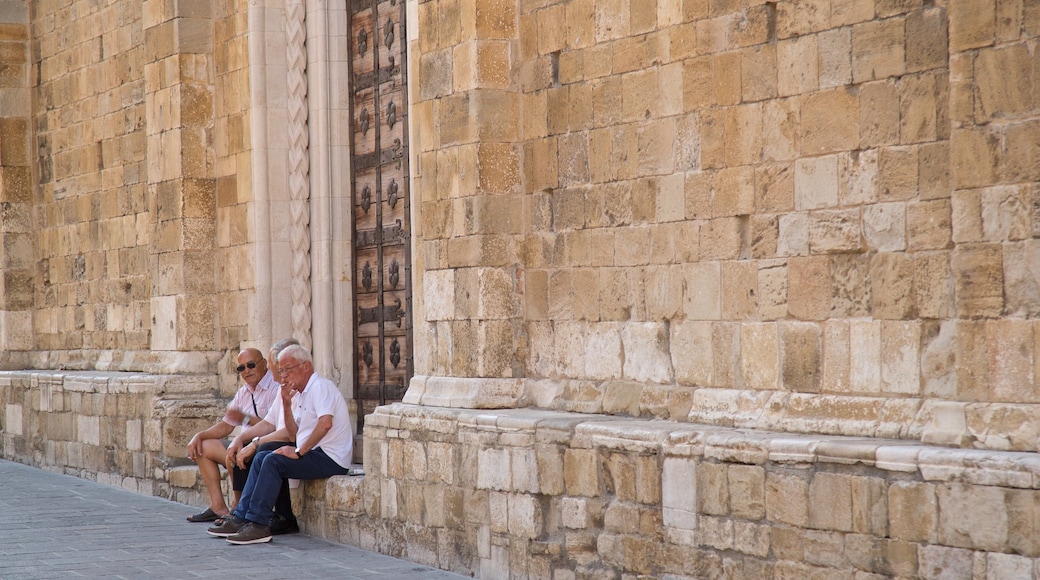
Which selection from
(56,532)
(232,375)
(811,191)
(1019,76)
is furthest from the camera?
(232,375)

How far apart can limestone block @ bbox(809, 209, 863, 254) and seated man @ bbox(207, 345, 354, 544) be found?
371 centimetres

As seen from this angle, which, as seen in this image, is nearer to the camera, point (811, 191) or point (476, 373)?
point (811, 191)

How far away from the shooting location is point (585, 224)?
23.6ft

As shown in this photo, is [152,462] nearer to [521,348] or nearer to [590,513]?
[521,348]

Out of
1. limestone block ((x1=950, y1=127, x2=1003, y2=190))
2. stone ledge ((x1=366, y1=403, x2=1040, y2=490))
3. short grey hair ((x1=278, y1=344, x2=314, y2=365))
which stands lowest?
stone ledge ((x1=366, y1=403, x2=1040, y2=490))

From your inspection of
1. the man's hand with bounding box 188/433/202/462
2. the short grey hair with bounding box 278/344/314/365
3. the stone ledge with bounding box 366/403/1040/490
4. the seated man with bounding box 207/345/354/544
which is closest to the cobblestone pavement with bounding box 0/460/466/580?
the seated man with bounding box 207/345/354/544

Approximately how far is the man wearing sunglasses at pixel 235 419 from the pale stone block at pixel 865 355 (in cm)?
499

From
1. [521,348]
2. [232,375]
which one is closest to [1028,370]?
[521,348]

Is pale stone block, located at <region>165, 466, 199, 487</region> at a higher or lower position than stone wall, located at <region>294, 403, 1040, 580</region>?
lower

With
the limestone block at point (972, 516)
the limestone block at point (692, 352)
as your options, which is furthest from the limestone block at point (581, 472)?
the limestone block at point (972, 516)

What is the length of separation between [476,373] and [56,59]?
8.76 metres

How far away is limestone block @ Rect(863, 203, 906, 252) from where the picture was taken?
5.43 meters

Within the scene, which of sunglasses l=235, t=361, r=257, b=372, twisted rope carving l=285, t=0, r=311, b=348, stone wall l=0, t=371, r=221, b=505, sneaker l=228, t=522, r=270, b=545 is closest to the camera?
sneaker l=228, t=522, r=270, b=545

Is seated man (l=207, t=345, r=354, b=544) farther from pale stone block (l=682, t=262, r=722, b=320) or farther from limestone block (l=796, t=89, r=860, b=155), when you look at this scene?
limestone block (l=796, t=89, r=860, b=155)
